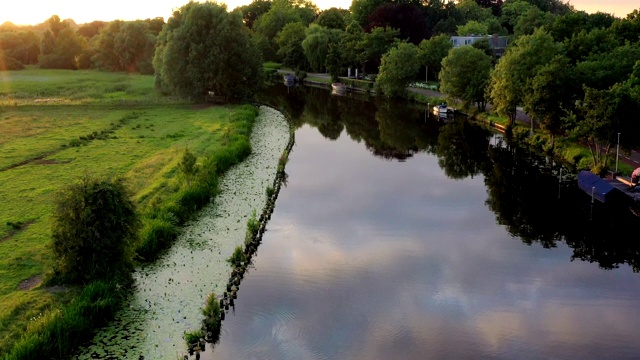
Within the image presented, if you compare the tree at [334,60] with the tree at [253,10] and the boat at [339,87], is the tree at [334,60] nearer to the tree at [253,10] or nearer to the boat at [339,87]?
the boat at [339,87]

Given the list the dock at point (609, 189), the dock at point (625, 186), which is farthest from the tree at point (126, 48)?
the dock at point (625, 186)

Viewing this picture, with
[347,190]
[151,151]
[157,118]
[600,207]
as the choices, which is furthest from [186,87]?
[600,207]

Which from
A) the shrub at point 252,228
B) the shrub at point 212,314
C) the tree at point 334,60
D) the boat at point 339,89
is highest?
the tree at point 334,60

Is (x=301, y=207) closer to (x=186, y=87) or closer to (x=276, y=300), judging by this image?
(x=276, y=300)

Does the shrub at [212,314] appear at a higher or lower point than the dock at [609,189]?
lower

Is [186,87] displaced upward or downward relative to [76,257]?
upward

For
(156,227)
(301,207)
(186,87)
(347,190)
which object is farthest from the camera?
(186,87)
